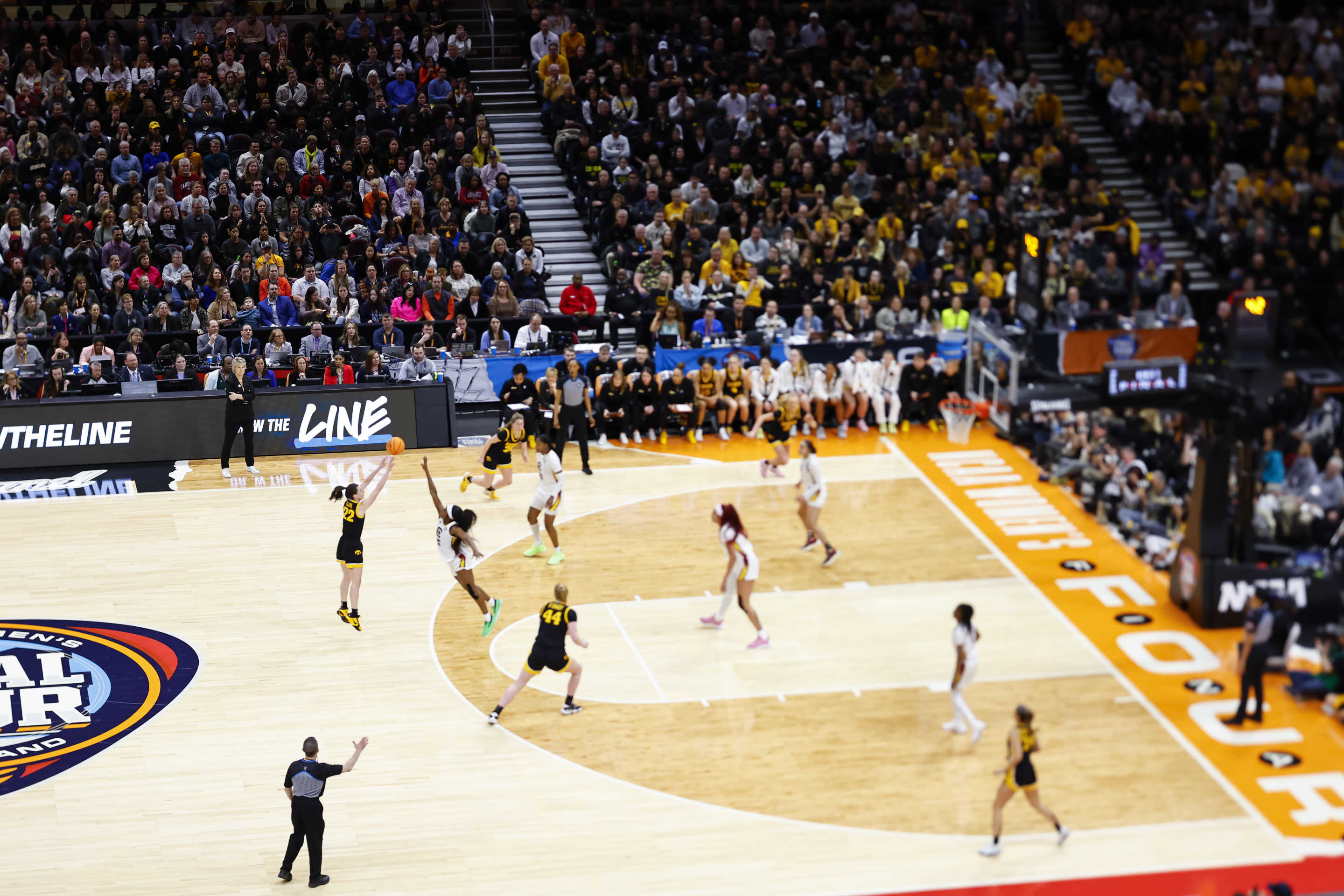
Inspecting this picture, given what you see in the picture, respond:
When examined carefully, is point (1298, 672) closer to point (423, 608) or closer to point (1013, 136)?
point (423, 608)

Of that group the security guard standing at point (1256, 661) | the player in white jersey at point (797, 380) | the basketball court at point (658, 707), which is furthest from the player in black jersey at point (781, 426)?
the security guard standing at point (1256, 661)

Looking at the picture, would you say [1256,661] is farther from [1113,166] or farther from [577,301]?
[1113,166]

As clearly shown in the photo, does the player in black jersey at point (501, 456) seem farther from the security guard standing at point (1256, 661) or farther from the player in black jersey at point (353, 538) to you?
the security guard standing at point (1256, 661)

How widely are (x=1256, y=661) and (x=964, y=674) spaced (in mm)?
3312

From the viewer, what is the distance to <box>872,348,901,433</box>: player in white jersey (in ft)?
86.5

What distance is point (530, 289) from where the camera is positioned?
28.0m

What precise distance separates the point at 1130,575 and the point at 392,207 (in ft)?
50.6

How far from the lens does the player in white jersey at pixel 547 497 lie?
20.2 m

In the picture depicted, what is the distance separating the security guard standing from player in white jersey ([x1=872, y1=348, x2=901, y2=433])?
10.2 meters

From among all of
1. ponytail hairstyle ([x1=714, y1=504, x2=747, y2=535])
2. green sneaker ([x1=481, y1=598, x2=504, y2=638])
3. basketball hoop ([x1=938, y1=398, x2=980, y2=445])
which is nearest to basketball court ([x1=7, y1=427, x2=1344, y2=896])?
green sneaker ([x1=481, y1=598, x2=504, y2=638])

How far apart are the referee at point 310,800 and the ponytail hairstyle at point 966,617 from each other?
6121mm

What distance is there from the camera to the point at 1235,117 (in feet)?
106

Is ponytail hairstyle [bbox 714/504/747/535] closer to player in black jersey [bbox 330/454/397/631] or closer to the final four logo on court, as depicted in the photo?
player in black jersey [bbox 330/454/397/631]

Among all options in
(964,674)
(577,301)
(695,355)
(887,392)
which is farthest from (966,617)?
(577,301)
